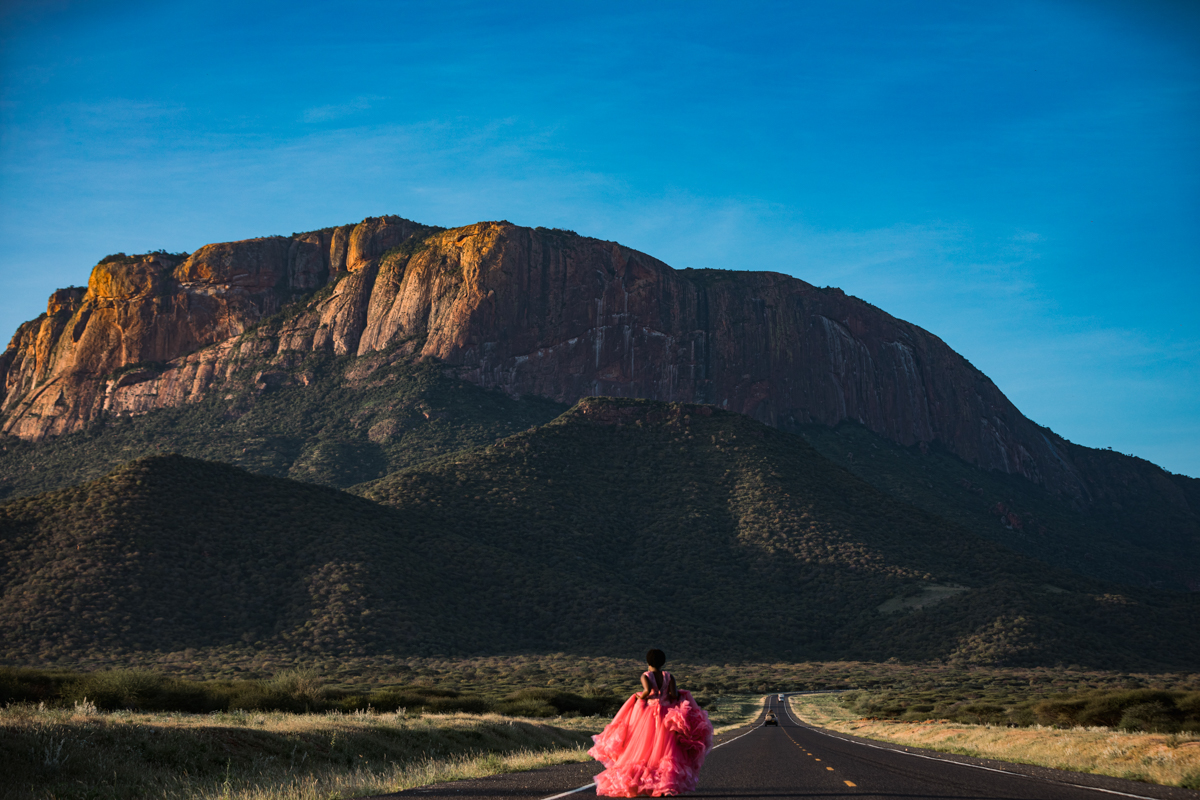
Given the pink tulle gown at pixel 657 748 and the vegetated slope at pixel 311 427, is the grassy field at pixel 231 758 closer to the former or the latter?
the pink tulle gown at pixel 657 748

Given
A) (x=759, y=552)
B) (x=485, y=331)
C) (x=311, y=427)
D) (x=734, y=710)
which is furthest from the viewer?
(x=485, y=331)

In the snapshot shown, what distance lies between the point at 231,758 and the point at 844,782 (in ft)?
31.8

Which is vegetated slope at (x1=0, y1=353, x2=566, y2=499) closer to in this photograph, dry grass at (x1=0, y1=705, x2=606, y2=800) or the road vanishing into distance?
dry grass at (x1=0, y1=705, x2=606, y2=800)

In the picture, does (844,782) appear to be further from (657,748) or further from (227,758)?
(227,758)

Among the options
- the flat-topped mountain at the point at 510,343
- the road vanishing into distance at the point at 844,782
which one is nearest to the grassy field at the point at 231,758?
the road vanishing into distance at the point at 844,782

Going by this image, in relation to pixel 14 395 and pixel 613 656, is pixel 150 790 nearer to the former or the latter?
pixel 613 656

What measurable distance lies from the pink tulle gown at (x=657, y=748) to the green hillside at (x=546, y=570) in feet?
166

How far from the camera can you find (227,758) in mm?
14133

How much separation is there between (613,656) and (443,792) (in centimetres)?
5621

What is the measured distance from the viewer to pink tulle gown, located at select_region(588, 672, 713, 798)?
1120 cm

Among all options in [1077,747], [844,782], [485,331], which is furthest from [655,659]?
[485,331]

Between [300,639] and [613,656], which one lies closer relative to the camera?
[300,639]

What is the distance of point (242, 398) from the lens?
131m

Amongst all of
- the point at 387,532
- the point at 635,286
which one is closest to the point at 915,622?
the point at 387,532
